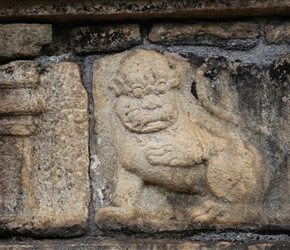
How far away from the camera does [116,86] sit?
112 inches

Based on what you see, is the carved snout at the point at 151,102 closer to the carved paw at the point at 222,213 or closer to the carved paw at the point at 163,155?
the carved paw at the point at 163,155

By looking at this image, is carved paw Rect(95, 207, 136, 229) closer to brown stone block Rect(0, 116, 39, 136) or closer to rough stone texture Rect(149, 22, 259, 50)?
brown stone block Rect(0, 116, 39, 136)

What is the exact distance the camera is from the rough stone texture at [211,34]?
113 inches

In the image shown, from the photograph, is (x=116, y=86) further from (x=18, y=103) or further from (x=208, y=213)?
(x=208, y=213)

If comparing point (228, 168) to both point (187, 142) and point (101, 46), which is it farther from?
point (101, 46)

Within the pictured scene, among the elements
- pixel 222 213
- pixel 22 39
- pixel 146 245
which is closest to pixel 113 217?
pixel 146 245

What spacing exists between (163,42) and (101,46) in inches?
10.2

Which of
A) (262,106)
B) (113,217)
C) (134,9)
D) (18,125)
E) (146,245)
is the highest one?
(134,9)

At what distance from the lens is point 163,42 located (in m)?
2.88

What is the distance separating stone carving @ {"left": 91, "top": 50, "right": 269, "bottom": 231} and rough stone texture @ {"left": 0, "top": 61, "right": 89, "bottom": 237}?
0.30ft

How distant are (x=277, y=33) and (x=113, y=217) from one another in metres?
1.01

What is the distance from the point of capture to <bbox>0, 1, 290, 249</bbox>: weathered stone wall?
2781 millimetres

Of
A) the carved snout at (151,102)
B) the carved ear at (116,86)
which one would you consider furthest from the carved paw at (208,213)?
the carved ear at (116,86)

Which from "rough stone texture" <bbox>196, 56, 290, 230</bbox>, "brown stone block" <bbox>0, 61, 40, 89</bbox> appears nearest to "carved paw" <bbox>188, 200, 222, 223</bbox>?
"rough stone texture" <bbox>196, 56, 290, 230</bbox>
